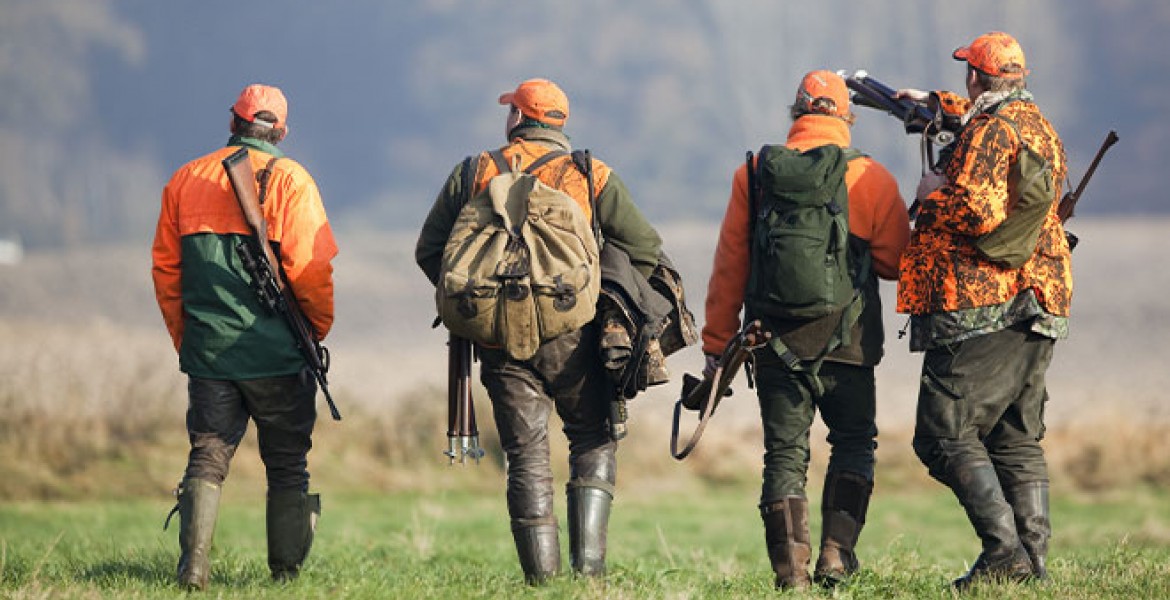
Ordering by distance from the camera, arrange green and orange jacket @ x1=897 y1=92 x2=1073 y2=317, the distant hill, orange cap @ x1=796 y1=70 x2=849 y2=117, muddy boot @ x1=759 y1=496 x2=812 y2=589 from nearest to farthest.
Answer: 1. green and orange jacket @ x1=897 y1=92 x2=1073 y2=317
2. muddy boot @ x1=759 y1=496 x2=812 y2=589
3. orange cap @ x1=796 y1=70 x2=849 y2=117
4. the distant hill

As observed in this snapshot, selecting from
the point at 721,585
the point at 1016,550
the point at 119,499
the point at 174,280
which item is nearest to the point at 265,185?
the point at 174,280

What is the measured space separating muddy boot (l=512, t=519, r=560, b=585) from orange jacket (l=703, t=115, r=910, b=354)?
1097mm

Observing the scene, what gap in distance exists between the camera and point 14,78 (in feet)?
292

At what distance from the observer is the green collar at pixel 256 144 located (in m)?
8.18

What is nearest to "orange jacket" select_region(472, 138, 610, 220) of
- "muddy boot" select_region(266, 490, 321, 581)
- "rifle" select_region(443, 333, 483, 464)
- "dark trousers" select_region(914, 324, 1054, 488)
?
"rifle" select_region(443, 333, 483, 464)

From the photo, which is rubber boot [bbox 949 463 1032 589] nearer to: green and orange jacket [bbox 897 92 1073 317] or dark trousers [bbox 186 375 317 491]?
green and orange jacket [bbox 897 92 1073 317]

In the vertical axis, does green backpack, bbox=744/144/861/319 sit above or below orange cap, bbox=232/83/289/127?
below

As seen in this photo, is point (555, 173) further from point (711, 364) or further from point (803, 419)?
point (803, 419)

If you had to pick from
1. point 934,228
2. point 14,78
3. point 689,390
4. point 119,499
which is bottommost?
point 119,499

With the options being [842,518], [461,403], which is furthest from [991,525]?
[461,403]

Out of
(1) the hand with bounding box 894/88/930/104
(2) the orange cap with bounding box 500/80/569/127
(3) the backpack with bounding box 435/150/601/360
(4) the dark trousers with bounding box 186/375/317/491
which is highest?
(1) the hand with bounding box 894/88/930/104

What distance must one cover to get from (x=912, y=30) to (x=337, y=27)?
124 feet

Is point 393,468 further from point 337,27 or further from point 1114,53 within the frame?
point 337,27

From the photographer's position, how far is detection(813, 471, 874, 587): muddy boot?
25.9ft
